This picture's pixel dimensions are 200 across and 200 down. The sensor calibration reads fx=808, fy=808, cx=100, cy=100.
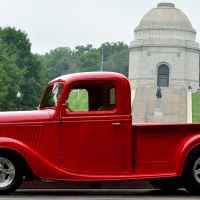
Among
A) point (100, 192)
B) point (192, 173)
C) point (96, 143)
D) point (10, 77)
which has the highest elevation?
point (10, 77)

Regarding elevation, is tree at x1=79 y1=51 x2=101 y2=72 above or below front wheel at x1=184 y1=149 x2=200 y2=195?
above

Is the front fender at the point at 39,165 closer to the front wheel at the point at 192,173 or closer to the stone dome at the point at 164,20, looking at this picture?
the front wheel at the point at 192,173

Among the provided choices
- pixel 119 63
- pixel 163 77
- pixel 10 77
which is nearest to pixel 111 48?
pixel 119 63

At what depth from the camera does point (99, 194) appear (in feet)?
39.5

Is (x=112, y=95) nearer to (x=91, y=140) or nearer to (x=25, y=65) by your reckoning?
(x=91, y=140)

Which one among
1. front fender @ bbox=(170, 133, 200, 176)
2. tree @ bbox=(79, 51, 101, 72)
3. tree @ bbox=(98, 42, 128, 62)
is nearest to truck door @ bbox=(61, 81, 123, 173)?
front fender @ bbox=(170, 133, 200, 176)

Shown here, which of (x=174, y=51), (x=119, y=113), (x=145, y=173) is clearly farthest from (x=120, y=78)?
(x=174, y=51)

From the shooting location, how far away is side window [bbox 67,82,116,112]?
1216 centimetres

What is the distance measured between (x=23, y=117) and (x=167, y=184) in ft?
8.81

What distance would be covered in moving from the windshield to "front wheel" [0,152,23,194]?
1.18m

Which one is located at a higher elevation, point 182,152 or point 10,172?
point 182,152

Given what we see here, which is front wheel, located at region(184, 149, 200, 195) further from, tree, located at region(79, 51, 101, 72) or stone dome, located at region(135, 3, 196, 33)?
tree, located at region(79, 51, 101, 72)

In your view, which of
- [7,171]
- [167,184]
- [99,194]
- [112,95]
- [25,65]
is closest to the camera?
[7,171]

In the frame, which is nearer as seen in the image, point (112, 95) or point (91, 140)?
point (91, 140)
